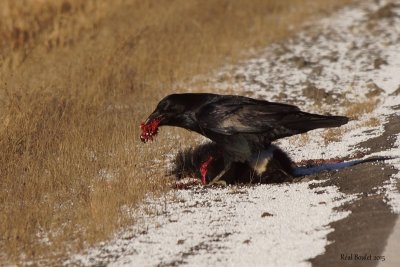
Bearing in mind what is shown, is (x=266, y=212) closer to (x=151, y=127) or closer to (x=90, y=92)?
(x=151, y=127)

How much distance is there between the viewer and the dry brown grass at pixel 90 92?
640cm

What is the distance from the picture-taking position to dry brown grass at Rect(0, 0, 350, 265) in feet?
21.0

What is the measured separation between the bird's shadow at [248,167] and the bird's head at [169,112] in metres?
0.66

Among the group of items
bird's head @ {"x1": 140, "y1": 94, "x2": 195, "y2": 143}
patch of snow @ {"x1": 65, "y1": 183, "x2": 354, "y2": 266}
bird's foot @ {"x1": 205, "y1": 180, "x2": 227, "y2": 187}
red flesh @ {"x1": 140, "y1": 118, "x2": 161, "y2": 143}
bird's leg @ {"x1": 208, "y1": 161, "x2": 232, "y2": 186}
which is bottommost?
patch of snow @ {"x1": 65, "y1": 183, "x2": 354, "y2": 266}

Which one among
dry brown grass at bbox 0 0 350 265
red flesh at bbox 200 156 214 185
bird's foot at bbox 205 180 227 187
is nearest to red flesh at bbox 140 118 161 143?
dry brown grass at bbox 0 0 350 265

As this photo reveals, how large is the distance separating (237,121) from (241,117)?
0.06 m

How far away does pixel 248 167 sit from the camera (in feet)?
23.9

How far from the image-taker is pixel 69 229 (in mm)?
6145

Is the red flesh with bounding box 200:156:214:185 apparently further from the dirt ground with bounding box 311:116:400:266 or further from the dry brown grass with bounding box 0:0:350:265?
the dirt ground with bounding box 311:116:400:266

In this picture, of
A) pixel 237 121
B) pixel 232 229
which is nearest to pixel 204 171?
pixel 237 121

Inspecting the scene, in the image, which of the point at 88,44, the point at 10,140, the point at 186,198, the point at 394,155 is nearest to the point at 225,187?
the point at 186,198

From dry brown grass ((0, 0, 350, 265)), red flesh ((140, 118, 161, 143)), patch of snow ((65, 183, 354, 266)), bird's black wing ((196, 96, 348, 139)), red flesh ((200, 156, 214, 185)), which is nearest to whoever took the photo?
patch of snow ((65, 183, 354, 266))

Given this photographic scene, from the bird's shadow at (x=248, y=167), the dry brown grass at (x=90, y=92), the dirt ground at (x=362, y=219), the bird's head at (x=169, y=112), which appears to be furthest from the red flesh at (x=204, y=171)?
the dirt ground at (x=362, y=219)

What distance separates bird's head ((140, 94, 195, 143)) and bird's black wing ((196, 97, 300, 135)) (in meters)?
0.16
